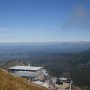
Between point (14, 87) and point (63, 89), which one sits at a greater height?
point (14, 87)

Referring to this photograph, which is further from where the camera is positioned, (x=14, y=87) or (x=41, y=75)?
(x=41, y=75)

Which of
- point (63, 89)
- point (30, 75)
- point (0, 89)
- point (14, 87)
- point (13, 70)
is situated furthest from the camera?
point (13, 70)

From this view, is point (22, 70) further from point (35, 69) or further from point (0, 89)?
point (0, 89)

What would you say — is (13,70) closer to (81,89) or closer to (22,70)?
(22,70)

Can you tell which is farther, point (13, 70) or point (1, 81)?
point (13, 70)

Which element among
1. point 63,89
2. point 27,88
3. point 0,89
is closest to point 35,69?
point 63,89

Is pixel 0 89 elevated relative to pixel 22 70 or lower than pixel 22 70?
elevated

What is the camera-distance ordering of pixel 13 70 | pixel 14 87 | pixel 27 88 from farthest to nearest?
pixel 13 70 → pixel 27 88 → pixel 14 87

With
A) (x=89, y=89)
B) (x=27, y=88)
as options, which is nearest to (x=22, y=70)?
(x=89, y=89)

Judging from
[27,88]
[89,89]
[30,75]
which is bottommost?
[89,89]
